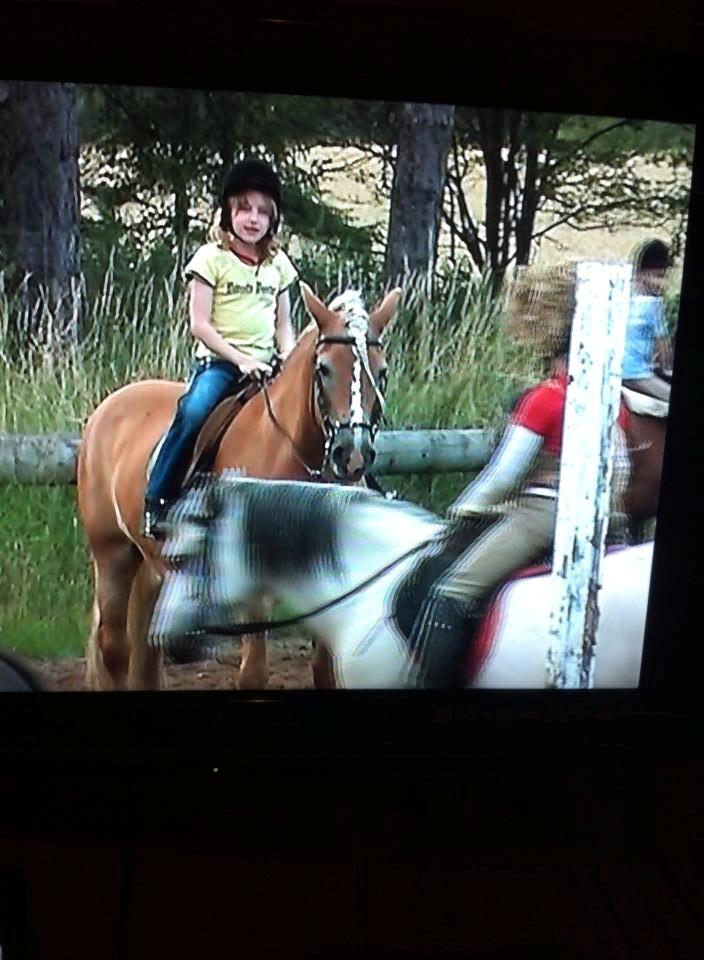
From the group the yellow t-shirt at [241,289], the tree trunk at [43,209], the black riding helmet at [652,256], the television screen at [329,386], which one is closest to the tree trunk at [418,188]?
the television screen at [329,386]

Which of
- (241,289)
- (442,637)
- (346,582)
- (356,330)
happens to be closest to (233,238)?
(241,289)

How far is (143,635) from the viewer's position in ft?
4.02

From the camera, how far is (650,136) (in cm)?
116

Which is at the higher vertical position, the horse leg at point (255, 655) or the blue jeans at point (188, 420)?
the blue jeans at point (188, 420)

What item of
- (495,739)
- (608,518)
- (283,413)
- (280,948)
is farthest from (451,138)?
(280,948)

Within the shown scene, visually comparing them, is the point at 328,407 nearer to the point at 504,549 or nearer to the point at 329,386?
the point at 329,386

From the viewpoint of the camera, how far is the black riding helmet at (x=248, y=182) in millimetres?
1111

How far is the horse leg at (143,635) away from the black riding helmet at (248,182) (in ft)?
1.27

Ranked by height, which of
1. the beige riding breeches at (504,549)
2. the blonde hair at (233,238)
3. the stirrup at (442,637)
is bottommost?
the stirrup at (442,637)

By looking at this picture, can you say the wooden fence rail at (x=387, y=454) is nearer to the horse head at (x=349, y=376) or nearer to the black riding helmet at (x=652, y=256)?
the horse head at (x=349, y=376)

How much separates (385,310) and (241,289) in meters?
0.15

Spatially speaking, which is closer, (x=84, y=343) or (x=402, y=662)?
(x=84, y=343)

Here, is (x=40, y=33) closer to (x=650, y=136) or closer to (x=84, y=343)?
(x=84, y=343)

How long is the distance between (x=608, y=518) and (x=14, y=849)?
2.51ft
